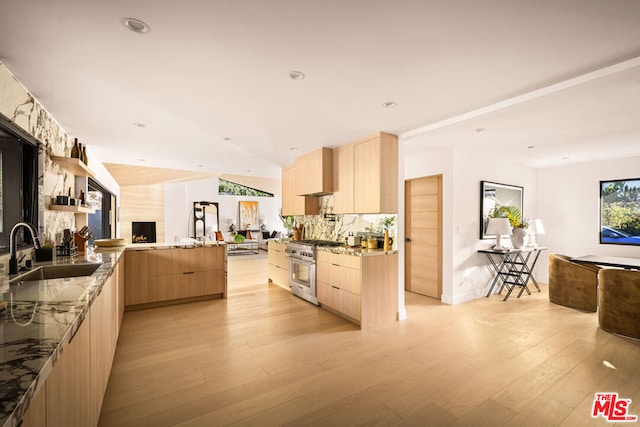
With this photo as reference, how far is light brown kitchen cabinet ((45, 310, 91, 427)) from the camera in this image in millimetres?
1000

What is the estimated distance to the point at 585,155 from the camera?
502 cm

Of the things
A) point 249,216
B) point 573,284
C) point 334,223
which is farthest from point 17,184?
point 249,216

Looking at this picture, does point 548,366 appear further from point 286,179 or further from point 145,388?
point 286,179

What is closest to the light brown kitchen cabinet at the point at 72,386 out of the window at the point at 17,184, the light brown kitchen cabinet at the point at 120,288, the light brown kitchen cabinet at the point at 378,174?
the window at the point at 17,184

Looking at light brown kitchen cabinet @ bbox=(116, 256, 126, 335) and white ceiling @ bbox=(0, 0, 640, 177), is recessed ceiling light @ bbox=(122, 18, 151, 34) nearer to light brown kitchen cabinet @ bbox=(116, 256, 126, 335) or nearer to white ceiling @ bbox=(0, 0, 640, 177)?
white ceiling @ bbox=(0, 0, 640, 177)

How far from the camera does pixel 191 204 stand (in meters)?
11.1

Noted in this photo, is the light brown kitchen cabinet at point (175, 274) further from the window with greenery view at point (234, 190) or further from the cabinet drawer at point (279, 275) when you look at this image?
the window with greenery view at point (234, 190)

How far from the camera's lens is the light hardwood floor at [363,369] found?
6.65 feet

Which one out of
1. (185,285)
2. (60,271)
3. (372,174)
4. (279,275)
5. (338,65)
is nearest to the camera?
(338,65)

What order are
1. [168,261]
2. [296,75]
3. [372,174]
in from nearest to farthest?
[296,75], [372,174], [168,261]

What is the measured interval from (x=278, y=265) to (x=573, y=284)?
453 cm

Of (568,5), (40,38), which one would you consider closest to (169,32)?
(40,38)

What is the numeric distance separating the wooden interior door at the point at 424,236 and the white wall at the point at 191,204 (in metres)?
8.33

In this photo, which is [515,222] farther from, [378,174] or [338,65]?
[338,65]
